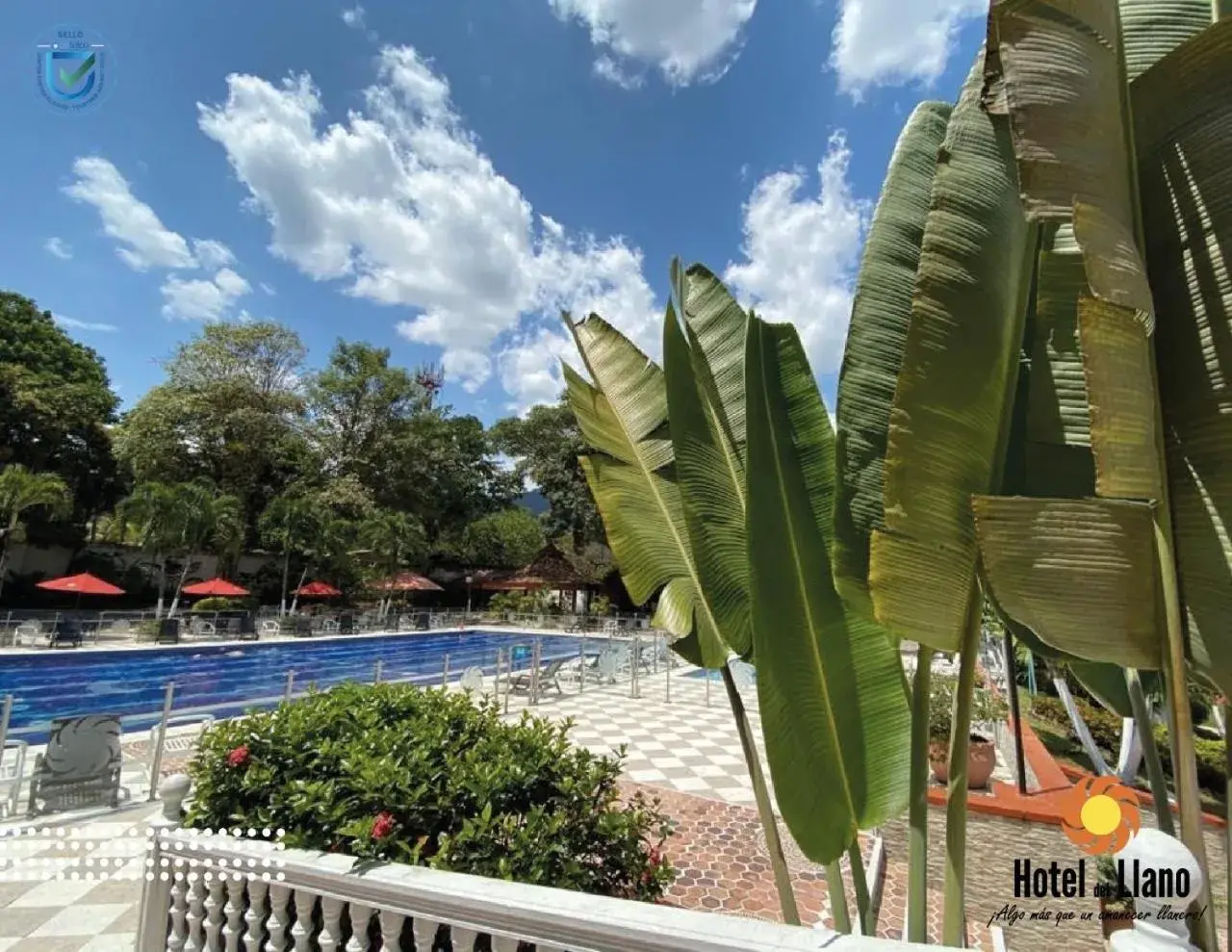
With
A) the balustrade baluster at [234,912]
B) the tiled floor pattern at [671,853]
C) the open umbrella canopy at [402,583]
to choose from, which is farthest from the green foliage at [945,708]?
the open umbrella canopy at [402,583]

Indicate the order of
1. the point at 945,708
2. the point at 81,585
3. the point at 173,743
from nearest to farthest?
the point at 945,708, the point at 173,743, the point at 81,585

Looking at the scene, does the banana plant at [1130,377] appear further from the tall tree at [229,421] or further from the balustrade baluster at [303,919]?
the tall tree at [229,421]

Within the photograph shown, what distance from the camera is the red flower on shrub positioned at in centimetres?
209

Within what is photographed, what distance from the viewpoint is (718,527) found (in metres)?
2.02

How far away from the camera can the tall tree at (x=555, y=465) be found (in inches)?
1283

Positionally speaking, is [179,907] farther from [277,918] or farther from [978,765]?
[978,765]

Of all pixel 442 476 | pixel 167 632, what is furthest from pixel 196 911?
pixel 442 476

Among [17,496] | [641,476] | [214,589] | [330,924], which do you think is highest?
[17,496]

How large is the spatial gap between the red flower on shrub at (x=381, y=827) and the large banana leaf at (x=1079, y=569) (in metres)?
1.98

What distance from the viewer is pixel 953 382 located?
1.37m

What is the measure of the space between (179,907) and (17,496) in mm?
23225

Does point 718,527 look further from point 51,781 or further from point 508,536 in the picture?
point 508,536

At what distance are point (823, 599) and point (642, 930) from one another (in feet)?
3.00

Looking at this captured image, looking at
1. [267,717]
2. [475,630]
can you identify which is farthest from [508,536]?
[267,717]
